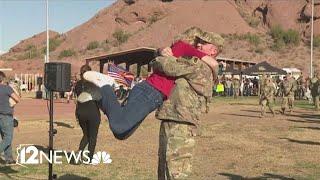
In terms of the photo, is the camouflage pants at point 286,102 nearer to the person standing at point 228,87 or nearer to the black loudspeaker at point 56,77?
the person standing at point 228,87

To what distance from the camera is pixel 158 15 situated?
11125 centimetres

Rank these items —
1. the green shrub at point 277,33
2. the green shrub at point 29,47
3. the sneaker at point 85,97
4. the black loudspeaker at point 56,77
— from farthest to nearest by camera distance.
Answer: the green shrub at point 29,47
the green shrub at point 277,33
the black loudspeaker at point 56,77
the sneaker at point 85,97

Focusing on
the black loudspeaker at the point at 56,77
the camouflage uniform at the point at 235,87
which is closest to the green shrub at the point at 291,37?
the camouflage uniform at the point at 235,87

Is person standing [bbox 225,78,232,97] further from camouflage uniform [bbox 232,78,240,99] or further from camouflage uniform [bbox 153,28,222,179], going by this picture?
camouflage uniform [bbox 153,28,222,179]

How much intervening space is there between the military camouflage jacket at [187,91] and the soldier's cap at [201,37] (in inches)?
8.9

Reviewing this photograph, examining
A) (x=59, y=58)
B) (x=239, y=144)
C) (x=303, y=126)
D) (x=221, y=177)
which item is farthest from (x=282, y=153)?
(x=59, y=58)

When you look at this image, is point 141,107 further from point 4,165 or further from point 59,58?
point 59,58

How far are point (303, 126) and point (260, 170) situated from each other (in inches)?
385

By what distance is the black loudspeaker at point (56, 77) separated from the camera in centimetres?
789

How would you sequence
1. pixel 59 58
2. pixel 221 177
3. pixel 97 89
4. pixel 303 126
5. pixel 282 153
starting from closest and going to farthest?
pixel 97 89, pixel 221 177, pixel 282 153, pixel 303 126, pixel 59 58

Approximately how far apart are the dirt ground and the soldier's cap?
191 inches

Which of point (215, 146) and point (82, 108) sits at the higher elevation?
point (82, 108)

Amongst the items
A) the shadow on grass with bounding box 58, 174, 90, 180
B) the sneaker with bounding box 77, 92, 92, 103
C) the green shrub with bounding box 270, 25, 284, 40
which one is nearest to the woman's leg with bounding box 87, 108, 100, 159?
the sneaker with bounding box 77, 92, 92, 103

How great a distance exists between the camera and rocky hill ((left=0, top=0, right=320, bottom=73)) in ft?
302
